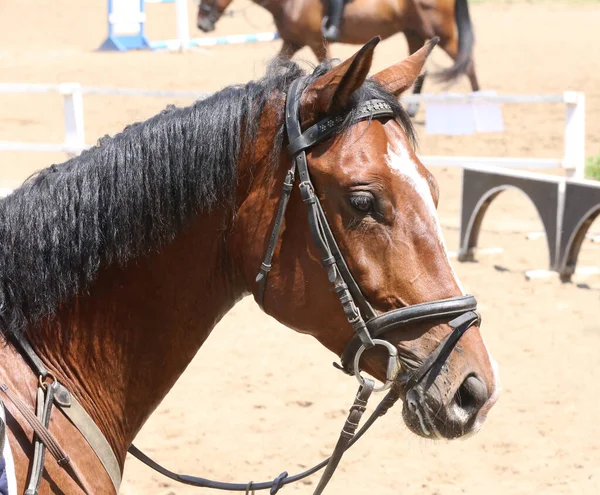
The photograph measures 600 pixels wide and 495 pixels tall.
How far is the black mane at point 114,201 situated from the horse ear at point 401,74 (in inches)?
5.5

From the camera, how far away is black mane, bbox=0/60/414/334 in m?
2.14

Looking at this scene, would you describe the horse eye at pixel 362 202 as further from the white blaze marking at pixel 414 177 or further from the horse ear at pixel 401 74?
the horse ear at pixel 401 74

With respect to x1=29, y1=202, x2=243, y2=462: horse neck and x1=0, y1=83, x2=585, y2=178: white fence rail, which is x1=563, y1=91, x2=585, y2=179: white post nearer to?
x1=0, y1=83, x2=585, y2=178: white fence rail

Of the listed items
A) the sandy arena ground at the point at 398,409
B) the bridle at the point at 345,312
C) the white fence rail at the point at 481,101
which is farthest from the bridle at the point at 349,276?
the white fence rail at the point at 481,101

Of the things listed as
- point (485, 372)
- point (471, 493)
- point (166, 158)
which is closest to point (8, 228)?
point (166, 158)

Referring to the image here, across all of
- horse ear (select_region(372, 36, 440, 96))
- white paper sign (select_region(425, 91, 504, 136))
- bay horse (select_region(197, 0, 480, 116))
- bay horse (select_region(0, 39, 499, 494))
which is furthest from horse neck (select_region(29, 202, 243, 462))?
bay horse (select_region(197, 0, 480, 116))

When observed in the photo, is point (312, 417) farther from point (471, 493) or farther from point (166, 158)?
point (166, 158)

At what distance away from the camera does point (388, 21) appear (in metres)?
12.0

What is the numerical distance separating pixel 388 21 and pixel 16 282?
34.7 ft

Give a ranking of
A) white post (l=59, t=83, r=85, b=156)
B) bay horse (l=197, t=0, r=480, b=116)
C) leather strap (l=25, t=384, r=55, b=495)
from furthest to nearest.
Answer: bay horse (l=197, t=0, r=480, b=116) → white post (l=59, t=83, r=85, b=156) → leather strap (l=25, t=384, r=55, b=495)

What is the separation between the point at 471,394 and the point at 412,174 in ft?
1.83

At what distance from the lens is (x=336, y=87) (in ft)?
7.06

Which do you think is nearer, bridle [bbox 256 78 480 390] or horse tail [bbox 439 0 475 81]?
bridle [bbox 256 78 480 390]

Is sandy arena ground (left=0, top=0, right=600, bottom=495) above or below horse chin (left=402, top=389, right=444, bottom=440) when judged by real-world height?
below
